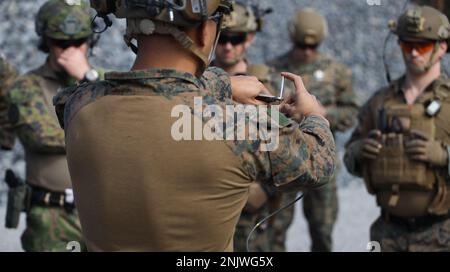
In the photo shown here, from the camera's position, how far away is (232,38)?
923 centimetres

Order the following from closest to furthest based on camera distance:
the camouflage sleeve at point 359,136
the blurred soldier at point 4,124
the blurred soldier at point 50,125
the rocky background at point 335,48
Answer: the blurred soldier at point 50,125, the camouflage sleeve at point 359,136, the blurred soldier at point 4,124, the rocky background at point 335,48

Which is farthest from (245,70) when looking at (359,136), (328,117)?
(359,136)

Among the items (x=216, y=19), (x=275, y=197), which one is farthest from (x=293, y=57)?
(x=216, y=19)

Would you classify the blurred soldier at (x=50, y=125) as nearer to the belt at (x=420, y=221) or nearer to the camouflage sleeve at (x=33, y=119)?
the camouflage sleeve at (x=33, y=119)

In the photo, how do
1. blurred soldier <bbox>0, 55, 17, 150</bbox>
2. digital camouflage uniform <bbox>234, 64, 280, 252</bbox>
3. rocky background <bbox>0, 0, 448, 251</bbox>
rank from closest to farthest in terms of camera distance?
blurred soldier <bbox>0, 55, 17, 150</bbox> < digital camouflage uniform <bbox>234, 64, 280, 252</bbox> < rocky background <bbox>0, 0, 448, 251</bbox>

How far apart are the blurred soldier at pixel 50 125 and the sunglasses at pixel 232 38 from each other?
1370mm

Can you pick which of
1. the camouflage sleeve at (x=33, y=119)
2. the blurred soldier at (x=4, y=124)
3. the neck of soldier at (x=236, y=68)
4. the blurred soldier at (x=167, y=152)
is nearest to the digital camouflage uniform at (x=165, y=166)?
the blurred soldier at (x=167, y=152)

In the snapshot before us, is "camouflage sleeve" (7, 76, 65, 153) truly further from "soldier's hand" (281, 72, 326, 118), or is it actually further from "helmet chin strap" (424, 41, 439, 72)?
"soldier's hand" (281, 72, 326, 118)

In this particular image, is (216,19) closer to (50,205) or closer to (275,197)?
(50,205)

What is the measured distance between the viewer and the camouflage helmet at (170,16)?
12.6ft

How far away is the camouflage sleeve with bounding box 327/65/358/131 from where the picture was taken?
10.3m

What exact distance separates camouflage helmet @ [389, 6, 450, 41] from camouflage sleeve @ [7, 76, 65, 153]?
7.50 feet

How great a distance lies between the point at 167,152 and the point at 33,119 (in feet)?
13.4

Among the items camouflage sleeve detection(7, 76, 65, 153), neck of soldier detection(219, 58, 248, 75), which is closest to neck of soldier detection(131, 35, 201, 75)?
camouflage sleeve detection(7, 76, 65, 153)
